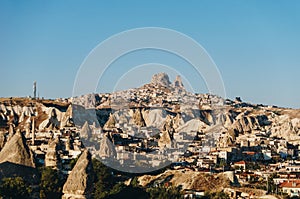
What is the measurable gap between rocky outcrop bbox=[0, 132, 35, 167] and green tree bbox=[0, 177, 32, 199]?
14.0ft

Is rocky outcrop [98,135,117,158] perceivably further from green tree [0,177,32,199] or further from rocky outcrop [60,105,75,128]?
rocky outcrop [60,105,75,128]

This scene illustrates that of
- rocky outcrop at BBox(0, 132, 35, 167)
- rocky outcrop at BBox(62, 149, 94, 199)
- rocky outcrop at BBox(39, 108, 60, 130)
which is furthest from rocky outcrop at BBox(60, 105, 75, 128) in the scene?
rocky outcrop at BBox(62, 149, 94, 199)

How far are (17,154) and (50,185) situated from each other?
138 inches

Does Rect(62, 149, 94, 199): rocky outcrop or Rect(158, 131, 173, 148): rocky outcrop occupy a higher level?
Rect(158, 131, 173, 148): rocky outcrop

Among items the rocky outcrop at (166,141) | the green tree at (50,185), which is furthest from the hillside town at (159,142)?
the green tree at (50,185)

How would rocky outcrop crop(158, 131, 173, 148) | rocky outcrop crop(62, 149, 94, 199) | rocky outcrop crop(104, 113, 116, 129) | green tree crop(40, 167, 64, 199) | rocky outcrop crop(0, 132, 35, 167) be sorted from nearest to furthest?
rocky outcrop crop(62, 149, 94, 199)
green tree crop(40, 167, 64, 199)
rocky outcrop crop(0, 132, 35, 167)
rocky outcrop crop(158, 131, 173, 148)
rocky outcrop crop(104, 113, 116, 129)

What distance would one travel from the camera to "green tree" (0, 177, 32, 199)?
27587 mm

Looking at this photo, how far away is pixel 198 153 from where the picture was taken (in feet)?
224

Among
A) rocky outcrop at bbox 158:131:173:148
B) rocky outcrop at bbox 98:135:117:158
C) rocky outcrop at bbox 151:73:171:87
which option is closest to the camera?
rocky outcrop at bbox 98:135:117:158

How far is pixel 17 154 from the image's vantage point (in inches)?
1346

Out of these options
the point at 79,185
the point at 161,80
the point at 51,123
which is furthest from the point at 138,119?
the point at 79,185

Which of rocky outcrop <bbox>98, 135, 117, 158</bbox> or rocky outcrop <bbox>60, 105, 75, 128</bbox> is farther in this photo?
rocky outcrop <bbox>60, 105, 75, 128</bbox>

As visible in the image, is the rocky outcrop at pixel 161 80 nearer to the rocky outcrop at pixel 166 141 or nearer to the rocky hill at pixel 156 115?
the rocky hill at pixel 156 115

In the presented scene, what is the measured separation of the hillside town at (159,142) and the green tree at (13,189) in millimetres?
1624
